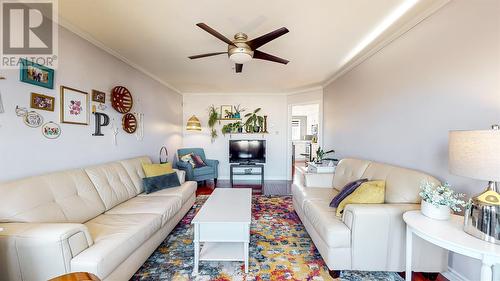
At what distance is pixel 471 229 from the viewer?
1305mm

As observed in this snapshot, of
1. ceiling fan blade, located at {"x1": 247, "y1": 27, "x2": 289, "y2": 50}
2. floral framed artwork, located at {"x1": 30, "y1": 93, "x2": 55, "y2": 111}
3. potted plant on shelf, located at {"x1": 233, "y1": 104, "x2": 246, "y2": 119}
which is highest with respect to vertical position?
ceiling fan blade, located at {"x1": 247, "y1": 27, "x2": 289, "y2": 50}

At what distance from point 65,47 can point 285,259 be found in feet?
10.6

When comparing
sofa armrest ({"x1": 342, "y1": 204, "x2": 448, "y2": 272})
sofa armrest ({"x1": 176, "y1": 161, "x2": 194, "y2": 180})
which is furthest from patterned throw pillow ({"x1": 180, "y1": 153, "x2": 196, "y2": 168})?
sofa armrest ({"x1": 342, "y1": 204, "x2": 448, "y2": 272})

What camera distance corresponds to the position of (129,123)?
3395 millimetres

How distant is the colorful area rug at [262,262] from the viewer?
1.91m

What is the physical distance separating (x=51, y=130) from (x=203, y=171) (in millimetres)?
2994

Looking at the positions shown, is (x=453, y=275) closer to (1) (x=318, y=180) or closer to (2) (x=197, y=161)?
(1) (x=318, y=180)


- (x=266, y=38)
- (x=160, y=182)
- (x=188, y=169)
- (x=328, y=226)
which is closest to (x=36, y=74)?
(x=160, y=182)

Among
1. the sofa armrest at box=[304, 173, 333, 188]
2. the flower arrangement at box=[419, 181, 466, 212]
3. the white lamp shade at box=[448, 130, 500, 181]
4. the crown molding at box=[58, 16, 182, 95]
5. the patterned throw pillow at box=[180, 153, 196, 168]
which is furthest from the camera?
the patterned throw pillow at box=[180, 153, 196, 168]

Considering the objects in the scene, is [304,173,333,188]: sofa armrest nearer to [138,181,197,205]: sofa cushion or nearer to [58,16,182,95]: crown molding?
[138,181,197,205]: sofa cushion

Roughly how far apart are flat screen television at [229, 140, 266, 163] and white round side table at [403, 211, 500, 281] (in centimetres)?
403

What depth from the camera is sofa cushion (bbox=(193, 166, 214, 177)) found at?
474 centimetres

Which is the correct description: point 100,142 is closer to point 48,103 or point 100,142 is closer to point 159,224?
point 48,103

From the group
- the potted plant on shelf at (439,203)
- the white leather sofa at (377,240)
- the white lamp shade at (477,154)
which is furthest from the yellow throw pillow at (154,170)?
the white lamp shade at (477,154)
